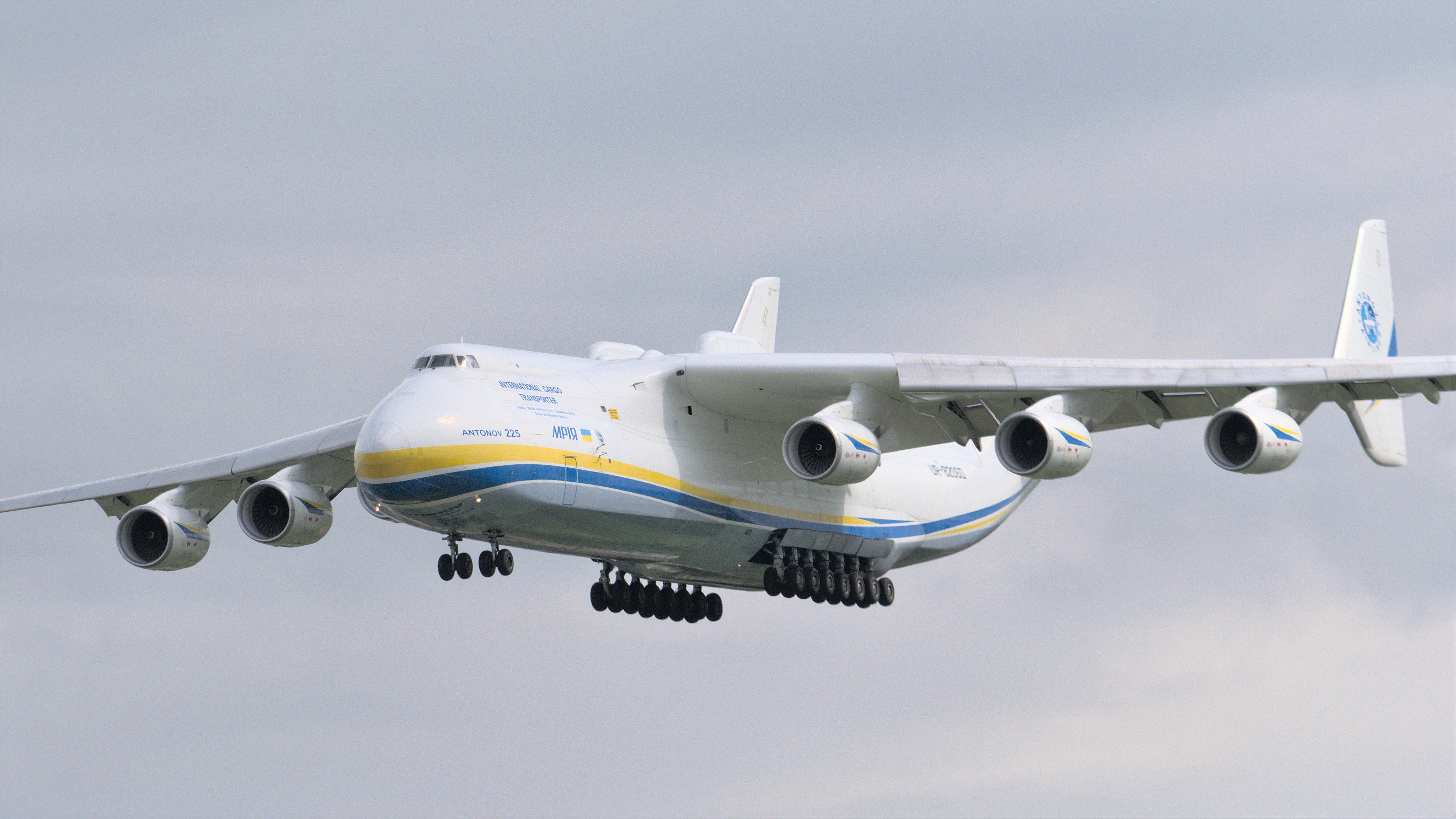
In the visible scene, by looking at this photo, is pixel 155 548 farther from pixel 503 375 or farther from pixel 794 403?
pixel 794 403

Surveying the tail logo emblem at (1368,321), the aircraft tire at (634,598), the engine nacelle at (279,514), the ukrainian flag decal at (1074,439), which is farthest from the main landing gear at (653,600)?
the tail logo emblem at (1368,321)

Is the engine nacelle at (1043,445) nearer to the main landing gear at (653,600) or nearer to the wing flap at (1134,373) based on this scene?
the wing flap at (1134,373)

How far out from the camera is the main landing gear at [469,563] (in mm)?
18953

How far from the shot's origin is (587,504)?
61.7 ft

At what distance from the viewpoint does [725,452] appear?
806 inches

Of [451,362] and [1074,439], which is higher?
[1074,439]

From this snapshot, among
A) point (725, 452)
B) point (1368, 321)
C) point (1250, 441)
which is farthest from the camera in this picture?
point (1368, 321)

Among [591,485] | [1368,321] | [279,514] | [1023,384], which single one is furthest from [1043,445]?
[279,514]

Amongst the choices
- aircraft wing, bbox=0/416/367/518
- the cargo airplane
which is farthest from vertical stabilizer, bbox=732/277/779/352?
aircraft wing, bbox=0/416/367/518

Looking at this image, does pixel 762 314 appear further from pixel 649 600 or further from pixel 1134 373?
pixel 1134 373

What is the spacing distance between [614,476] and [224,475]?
220 inches

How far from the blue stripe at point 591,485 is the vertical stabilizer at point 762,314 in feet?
11.6

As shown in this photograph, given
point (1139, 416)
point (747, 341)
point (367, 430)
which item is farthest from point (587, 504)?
point (1139, 416)

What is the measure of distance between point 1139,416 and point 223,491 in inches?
409
